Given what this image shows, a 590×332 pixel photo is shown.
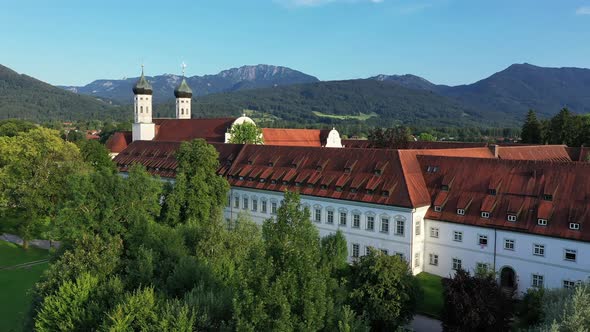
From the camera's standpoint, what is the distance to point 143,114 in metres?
93.3

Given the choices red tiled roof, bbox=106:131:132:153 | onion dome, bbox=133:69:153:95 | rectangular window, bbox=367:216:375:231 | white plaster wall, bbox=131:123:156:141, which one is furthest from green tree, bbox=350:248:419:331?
onion dome, bbox=133:69:153:95

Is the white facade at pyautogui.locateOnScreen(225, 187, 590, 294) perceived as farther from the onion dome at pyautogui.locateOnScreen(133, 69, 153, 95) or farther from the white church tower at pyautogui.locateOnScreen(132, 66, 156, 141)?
Answer: the onion dome at pyautogui.locateOnScreen(133, 69, 153, 95)

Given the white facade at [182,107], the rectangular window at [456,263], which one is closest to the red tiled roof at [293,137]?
the white facade at [182,107]

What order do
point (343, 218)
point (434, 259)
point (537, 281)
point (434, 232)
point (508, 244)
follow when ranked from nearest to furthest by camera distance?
point (537, 281) < point (508, 244) < point (434, 232) < point (434, 259) < point (343, 218)

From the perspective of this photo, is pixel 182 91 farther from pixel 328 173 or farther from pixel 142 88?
pixel 328 173

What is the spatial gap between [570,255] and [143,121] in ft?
250

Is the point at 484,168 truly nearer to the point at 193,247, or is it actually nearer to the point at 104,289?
the point at 193,247

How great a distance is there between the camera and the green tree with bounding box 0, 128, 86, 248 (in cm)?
5022

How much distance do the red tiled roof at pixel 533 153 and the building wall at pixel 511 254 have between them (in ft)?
81.0

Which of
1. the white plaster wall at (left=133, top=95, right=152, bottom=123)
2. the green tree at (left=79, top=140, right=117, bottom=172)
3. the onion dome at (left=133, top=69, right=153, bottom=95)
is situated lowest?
the green tree at (left=79, top=140, right=117, bottom=172)

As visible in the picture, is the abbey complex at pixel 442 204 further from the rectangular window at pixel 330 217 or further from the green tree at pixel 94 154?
the green tree at pixel 94 154

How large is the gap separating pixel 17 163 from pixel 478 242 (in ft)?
144

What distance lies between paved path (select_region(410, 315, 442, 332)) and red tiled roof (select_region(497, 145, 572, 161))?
1326 inches

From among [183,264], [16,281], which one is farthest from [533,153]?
[16,281]
